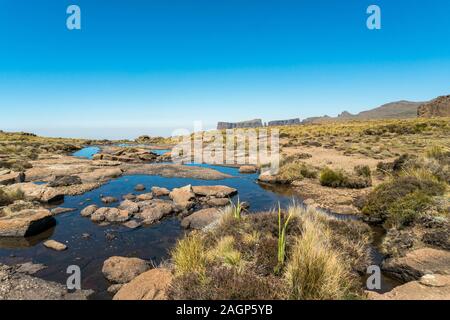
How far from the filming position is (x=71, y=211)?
14320mm

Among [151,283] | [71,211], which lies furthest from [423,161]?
[71,211]

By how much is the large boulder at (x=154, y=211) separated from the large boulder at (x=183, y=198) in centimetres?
72

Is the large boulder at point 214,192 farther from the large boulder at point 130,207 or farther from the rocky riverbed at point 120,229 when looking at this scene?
the large boulder at point 130,207

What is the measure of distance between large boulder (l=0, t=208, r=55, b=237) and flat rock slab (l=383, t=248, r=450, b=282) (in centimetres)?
1306

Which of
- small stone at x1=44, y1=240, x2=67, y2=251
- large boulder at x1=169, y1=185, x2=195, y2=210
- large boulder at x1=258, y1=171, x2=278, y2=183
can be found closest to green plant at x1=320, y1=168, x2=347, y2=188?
large boulder at x1=258, y1=171, x2=278, y2=183

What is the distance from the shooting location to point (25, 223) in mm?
10922

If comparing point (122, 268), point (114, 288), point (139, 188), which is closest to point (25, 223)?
point (122, 268)

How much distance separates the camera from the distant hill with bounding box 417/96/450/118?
10075cm

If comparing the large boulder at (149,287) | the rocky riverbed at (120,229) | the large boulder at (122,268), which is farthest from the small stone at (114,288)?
the large boulder at (149,287)

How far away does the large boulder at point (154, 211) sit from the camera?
12.8 metres

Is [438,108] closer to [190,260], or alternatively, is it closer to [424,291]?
[424,291]

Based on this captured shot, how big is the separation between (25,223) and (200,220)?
7.18 m

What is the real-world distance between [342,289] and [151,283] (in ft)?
13.8

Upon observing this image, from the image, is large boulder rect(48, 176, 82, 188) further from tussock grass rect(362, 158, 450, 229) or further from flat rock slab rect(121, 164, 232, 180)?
tussock grass rect(362, 158, 450, 229)
